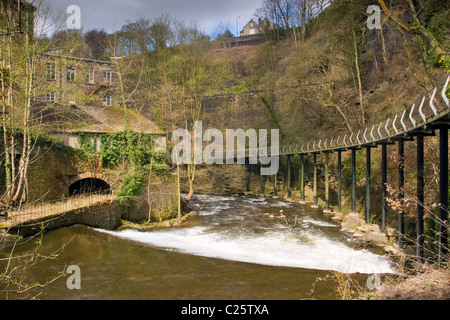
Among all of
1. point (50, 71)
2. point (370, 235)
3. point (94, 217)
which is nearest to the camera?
point (370, 235)

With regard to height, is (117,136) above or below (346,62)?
below

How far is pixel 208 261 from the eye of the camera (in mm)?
10766

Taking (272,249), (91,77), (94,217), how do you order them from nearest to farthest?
1. (272,249)
2. (94,217)
3. (91,77)

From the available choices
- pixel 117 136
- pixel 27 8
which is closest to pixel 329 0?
pixel 117 136

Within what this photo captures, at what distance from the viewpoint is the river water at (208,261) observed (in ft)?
27.2

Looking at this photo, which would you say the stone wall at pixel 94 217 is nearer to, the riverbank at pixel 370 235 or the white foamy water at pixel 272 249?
the white foamy water at pixel 272 249

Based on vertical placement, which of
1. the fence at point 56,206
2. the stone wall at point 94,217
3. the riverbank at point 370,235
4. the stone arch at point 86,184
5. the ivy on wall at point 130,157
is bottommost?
the riverbank at point 370,235

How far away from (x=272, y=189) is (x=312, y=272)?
20.3 m

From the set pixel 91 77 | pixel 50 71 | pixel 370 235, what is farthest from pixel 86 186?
pixel 91 77

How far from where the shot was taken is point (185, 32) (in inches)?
1251

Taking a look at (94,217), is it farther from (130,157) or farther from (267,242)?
(267,242)

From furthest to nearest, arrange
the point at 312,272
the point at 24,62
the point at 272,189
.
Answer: the point at 272,189
the point at 24,62
the point at 312,272

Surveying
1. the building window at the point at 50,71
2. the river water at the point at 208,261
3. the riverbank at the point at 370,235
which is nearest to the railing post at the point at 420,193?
the riverbank at the point at 370,235
